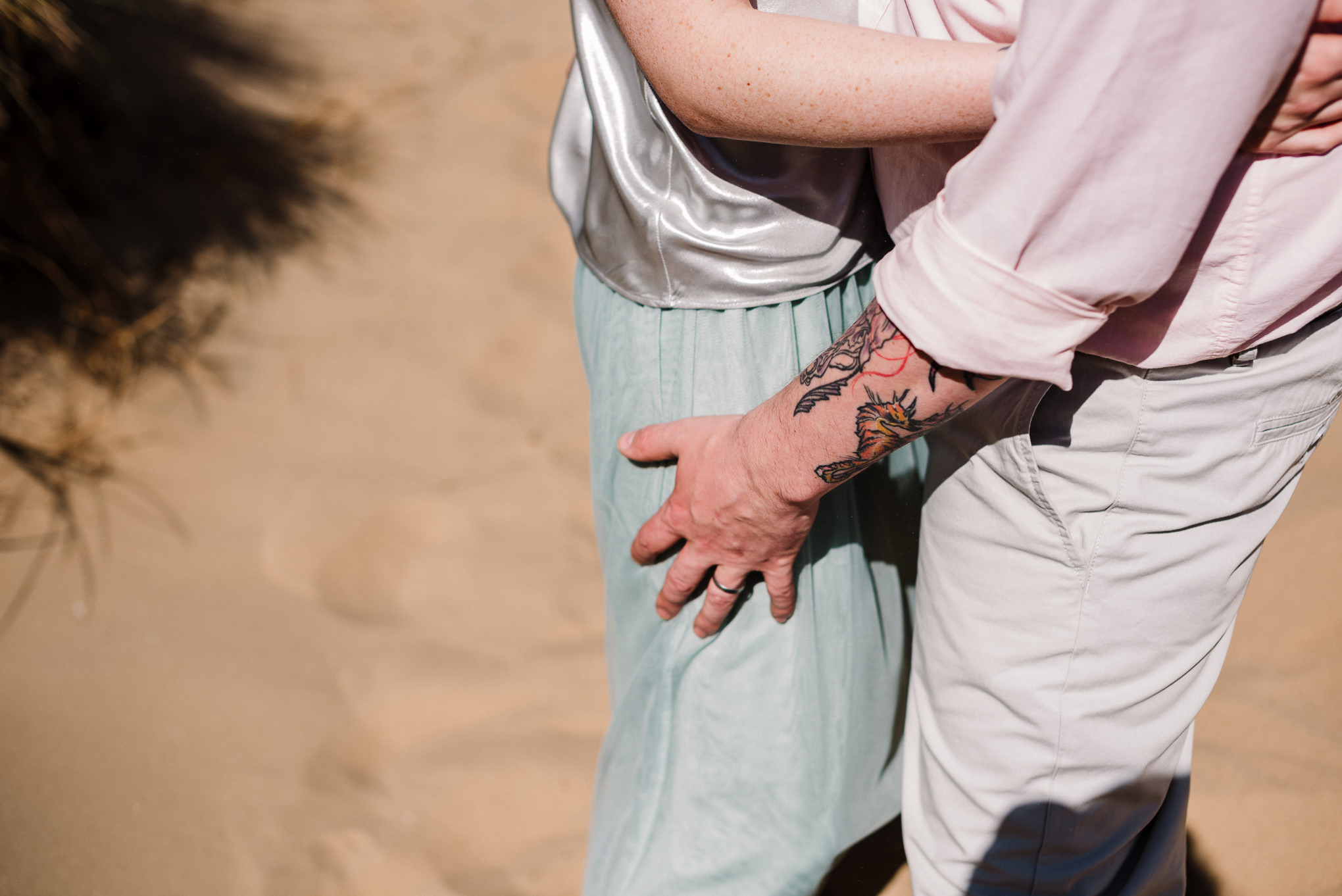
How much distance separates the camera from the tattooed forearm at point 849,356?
72 cm

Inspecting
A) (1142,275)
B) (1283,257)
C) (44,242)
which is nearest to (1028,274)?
(1142,275)

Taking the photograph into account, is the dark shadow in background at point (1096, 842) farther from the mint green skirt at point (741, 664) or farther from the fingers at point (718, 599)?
the fingers at point (718, 599)

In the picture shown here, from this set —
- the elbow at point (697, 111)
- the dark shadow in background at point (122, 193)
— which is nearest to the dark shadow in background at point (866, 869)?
the elbow at point (697, 111)

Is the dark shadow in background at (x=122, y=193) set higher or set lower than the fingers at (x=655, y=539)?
higher

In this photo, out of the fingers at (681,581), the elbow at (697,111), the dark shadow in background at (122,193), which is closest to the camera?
the elbow at (697,111)

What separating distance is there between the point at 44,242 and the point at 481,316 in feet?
4.12

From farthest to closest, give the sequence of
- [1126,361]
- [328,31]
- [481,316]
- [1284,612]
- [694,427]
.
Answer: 1. [328,31]
2. [481,316]
3. [1284,612]
4. [694,427]
5. [1126,361]

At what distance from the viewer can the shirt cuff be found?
0.60 meters

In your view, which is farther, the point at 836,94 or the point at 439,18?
the point at 439,18

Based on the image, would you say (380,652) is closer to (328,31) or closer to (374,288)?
(374,288)

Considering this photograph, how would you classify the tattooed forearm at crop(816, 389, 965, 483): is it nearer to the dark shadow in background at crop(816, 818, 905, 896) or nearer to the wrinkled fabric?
the wrinkled fabric

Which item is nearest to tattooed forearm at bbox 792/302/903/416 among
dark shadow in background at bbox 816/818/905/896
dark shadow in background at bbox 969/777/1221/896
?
dark shadow in background at bbox 969/777/1221/896

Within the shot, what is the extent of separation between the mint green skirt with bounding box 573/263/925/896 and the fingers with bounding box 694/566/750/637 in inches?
0.9

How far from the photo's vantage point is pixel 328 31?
Answer: 10.7 ft
